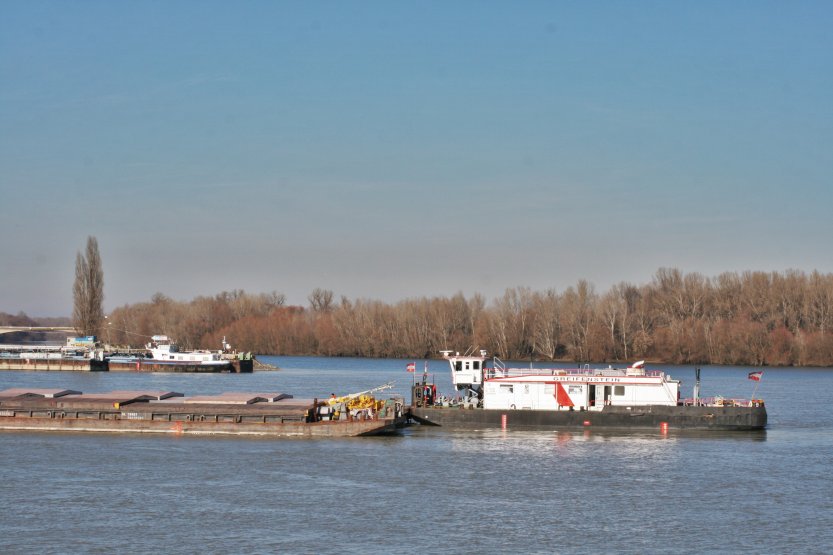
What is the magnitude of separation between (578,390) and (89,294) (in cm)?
11887

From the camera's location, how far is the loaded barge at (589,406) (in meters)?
64.1

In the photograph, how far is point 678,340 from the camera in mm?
171250

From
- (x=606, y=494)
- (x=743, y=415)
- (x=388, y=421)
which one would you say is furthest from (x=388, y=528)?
(x=743, y=415)

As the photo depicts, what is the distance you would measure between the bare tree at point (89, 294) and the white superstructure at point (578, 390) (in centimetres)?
11401

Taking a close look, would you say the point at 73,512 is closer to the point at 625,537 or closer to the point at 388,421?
the point at 625,537

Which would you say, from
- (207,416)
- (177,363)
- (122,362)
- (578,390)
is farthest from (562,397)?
(122,362)

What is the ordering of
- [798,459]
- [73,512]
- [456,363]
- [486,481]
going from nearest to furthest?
1. [73,512]
2. [486,481]
3. [798,459]
4. [456,363]

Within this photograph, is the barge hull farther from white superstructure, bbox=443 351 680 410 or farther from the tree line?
the tree line

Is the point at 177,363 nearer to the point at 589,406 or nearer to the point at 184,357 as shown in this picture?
the point at 184,357

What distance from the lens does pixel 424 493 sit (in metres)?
44.4

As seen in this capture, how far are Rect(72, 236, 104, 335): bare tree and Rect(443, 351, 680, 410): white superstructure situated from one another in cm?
11401

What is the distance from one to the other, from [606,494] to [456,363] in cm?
2481

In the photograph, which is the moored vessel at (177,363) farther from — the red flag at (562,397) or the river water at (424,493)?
the red flag at (562,397)

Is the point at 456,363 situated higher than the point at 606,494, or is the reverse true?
the point at 456,363
